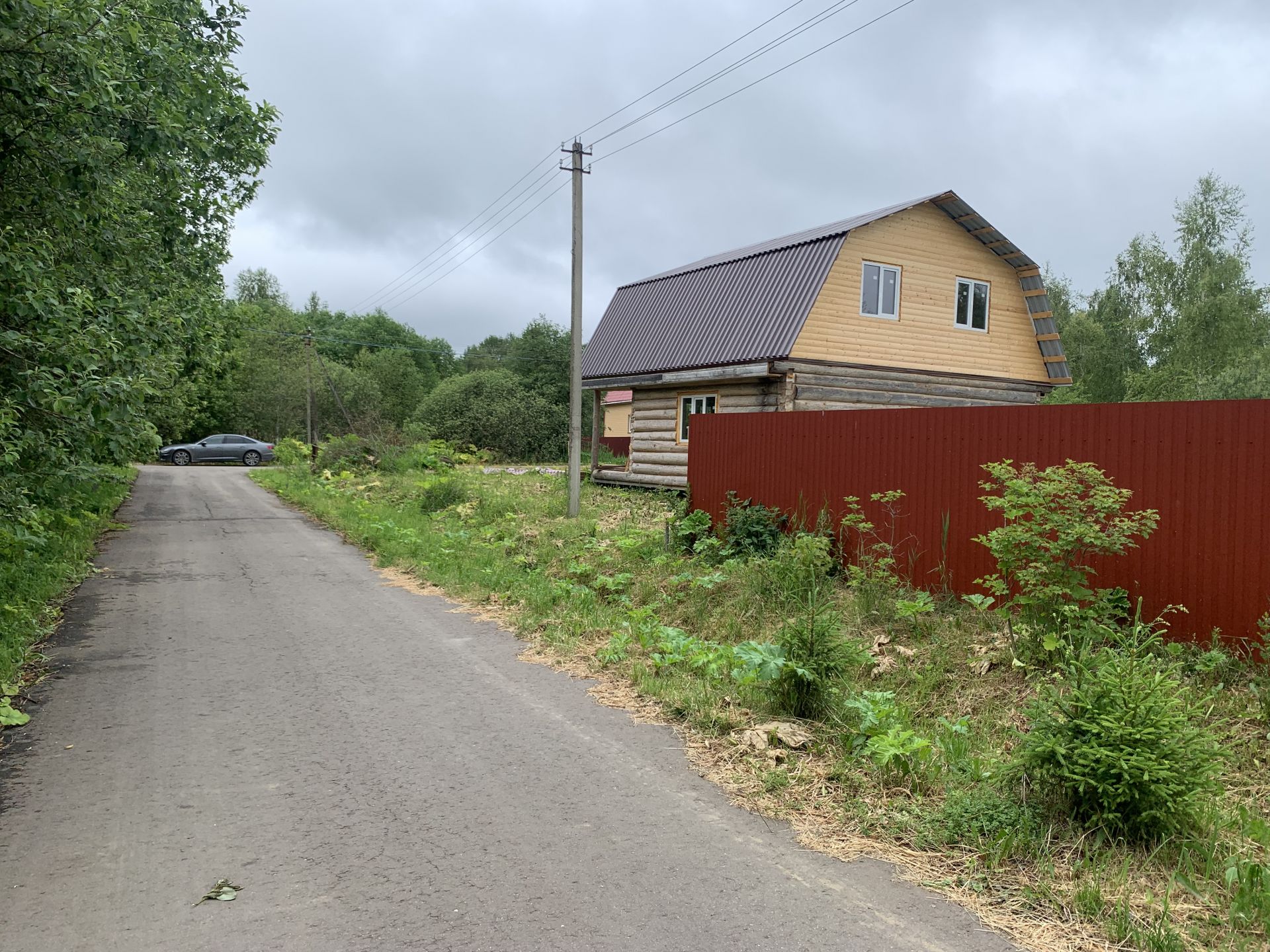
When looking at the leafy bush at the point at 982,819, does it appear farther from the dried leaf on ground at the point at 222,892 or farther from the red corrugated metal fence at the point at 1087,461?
the dried leaf on ground at the point at 222,892

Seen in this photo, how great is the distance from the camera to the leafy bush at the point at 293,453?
3566cm

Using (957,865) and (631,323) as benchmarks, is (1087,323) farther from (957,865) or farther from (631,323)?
(957,865)

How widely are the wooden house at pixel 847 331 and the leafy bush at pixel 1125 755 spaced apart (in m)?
12.4

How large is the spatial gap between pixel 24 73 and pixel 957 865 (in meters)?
7.67

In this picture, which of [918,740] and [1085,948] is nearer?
[1085,948]

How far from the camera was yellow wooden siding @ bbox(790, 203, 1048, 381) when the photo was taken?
58.3ft

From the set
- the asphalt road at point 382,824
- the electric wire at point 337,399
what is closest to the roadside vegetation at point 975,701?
the asphalt road at point 382,824

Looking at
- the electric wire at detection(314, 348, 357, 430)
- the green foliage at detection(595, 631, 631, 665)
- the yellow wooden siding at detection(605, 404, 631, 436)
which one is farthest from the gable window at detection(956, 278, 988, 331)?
the electric wire at detection(314, 348, 357, 430)

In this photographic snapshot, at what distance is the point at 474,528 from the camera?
1554cm

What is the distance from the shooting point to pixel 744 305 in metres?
19.0

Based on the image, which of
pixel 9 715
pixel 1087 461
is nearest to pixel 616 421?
pixel 1087 461

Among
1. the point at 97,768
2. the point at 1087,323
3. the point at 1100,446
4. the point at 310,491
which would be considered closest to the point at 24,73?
the point at 97,768

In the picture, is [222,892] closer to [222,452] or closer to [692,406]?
[692,406]

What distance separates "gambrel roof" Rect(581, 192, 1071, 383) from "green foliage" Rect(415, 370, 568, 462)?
21820mm
